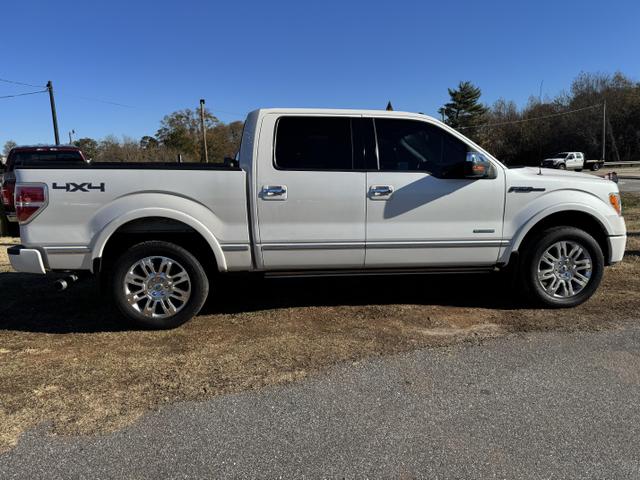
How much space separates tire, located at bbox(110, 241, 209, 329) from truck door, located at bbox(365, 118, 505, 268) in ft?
5.42

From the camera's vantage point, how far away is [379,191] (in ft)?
15.3

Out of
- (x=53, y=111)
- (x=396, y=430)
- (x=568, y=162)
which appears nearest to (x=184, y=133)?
(x=53, y=111)

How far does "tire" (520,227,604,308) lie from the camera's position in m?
4.90

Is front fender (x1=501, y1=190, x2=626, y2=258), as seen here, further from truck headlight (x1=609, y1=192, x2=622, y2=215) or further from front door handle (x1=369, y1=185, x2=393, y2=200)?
front door handle (x1=369, y1=185, x2=393, y2=200)

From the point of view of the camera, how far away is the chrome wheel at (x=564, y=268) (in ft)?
16.2

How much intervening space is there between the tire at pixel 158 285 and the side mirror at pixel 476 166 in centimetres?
266

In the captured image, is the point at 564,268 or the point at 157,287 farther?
the point at 564,268

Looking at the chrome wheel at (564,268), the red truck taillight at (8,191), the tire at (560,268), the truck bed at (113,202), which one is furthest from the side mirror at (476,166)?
the red truck taillight at (8,191)

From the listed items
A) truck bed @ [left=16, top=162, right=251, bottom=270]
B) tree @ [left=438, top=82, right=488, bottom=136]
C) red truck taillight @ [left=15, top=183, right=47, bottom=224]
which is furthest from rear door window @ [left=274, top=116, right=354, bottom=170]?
tree @ [left=438, top=82, right=488, bottom=136]

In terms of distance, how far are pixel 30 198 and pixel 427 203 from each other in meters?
3.55

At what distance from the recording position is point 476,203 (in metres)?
4.80

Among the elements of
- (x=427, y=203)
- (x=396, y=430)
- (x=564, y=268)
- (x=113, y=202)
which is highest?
(x=113, y=202)

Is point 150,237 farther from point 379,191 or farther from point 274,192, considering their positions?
point 379,191

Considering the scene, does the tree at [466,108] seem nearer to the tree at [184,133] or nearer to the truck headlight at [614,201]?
the tree at [184,133]
